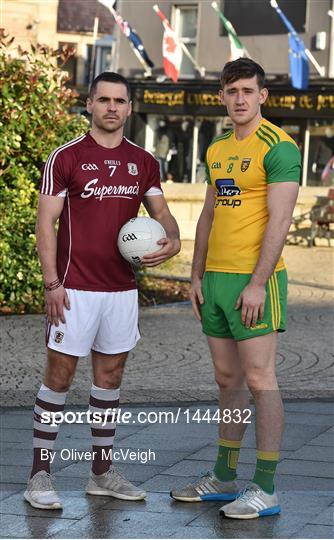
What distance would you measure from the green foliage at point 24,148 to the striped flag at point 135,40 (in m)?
18.9

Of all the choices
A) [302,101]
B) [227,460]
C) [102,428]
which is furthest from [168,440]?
[302,101]

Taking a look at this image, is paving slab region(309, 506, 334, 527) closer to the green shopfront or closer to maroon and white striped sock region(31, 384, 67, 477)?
maroon and white striped sock region(31, 384, 67, 477)

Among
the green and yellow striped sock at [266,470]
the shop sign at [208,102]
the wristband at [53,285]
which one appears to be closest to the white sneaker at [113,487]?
the green and yellow striped sock at [266,470]

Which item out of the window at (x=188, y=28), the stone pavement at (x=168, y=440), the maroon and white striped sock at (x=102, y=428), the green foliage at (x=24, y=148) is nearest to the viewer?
the stone pavement at (x=168, y=440)

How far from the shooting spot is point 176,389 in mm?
9695

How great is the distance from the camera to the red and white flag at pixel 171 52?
119 feet

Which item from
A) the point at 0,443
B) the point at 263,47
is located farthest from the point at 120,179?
the point at 263,47

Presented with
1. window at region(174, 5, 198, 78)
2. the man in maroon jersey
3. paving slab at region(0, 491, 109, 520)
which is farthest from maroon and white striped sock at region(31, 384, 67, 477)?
window at region(174, 5, 198, 78)

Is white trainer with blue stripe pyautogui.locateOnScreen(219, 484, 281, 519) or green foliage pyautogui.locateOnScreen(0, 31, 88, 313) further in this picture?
green foliage pyautogui.locateOnScreen(0, 31, 88, 313)

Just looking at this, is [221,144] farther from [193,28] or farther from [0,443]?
[193,28]

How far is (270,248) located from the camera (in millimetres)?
6055

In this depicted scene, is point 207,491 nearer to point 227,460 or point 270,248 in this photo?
point 227,460

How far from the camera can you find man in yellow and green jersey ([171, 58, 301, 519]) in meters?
6.08

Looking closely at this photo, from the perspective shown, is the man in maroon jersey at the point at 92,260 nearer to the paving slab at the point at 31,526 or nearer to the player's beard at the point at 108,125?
the player's beard at the point at 108,125
